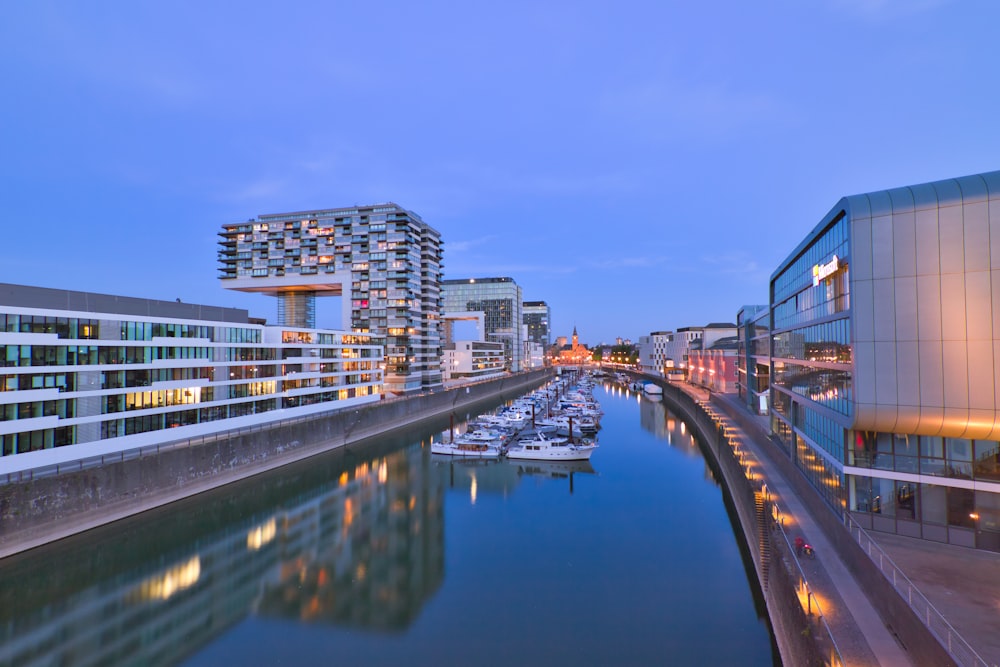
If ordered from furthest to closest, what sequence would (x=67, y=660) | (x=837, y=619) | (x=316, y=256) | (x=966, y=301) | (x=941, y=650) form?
(x=316, y=256)
(x=67, y=660)
(x=966, y=301)
(x=837, y=619)
(x=941, y=650)

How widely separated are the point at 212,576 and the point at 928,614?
32.2m

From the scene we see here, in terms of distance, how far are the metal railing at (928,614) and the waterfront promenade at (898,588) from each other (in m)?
0.04

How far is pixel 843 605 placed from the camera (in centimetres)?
1566

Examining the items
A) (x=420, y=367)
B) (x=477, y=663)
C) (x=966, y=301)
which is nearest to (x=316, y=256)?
(x=420, y=367)

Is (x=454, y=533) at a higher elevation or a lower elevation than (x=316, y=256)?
lower

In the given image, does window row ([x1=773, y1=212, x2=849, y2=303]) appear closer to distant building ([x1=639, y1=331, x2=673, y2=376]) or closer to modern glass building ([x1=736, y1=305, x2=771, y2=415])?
modern glass building ([x1=736, y1=305, x2=771, y2=415])

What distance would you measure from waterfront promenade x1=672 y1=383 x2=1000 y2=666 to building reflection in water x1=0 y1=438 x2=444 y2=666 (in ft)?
57.9

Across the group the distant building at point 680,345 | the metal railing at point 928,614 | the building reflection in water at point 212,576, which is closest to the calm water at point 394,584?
the building reflection in water at point 212,576

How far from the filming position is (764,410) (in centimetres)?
5425

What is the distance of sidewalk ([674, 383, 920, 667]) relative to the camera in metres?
13.0

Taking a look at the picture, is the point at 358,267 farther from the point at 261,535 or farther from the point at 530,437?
the point at 261,535

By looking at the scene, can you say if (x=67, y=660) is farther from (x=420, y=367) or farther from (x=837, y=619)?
(x=420, y=367)

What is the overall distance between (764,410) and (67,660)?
5864cm

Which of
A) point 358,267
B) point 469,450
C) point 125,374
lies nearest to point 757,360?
point 469,450
